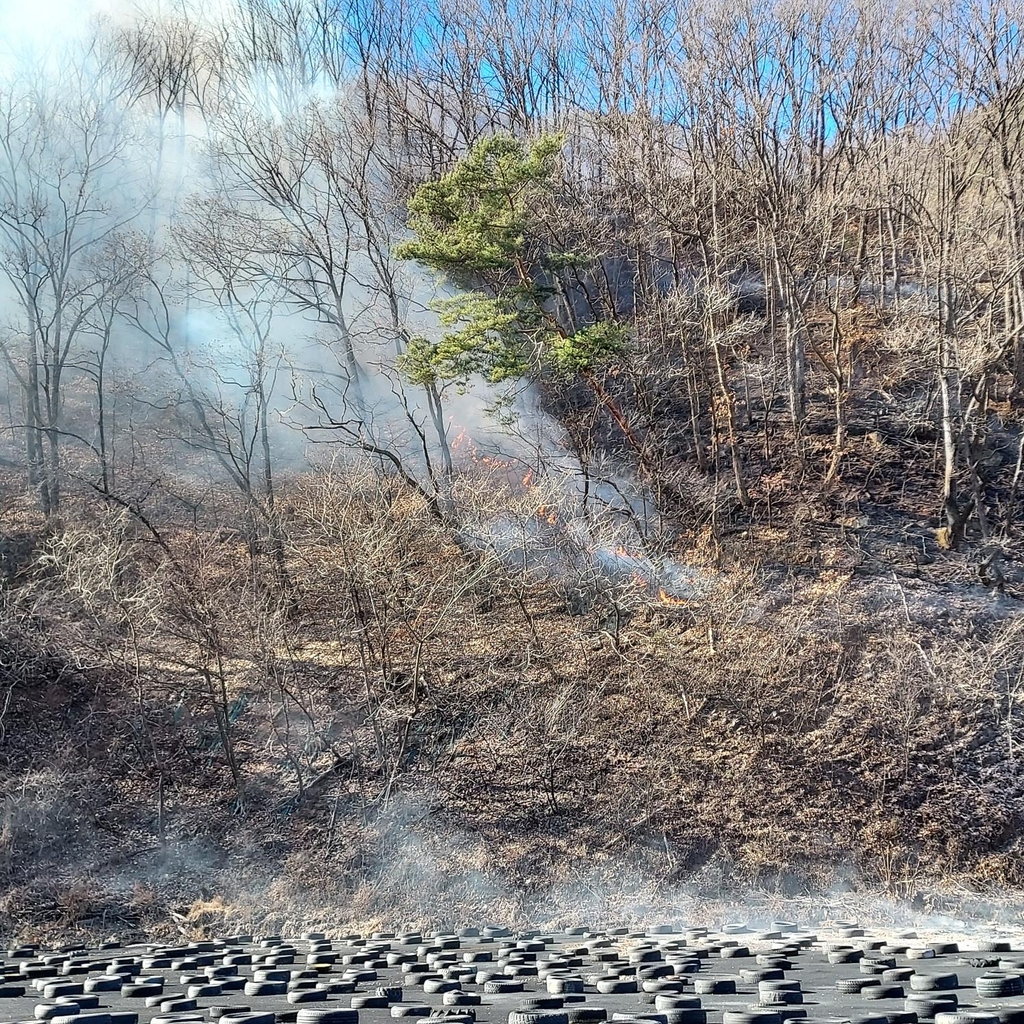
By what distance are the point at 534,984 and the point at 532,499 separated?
14.7 m

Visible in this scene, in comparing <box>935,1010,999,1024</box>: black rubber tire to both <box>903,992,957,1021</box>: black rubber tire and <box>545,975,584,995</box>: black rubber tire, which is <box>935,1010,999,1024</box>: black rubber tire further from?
<box>545,975,584,995</box>: black rubber tire

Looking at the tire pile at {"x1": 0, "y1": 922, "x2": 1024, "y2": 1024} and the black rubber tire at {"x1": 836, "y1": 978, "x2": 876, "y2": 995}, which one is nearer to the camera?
the tire pile at {"x1": 0, "y1": 922, "x2": 1024, "y2": 1024}

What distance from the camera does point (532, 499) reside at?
21.7 m

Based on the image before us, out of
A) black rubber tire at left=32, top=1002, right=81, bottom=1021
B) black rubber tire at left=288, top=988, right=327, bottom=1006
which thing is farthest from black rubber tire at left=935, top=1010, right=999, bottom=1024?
black rubber tire at left=32, top=1002, right=81, bottom=1021

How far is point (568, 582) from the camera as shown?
843 inches

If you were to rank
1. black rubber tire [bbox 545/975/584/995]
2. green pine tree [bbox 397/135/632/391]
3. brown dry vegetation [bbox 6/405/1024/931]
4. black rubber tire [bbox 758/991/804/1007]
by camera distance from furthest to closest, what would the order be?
1. green pine tree [bbox 397/135/632/391]
2. brown dry vegetation [bbox 6/405/1024/931]
3. black rubber tire [bbox 545/975/584/995]
4. black rubber tire [bbox 758/991/804/1007]

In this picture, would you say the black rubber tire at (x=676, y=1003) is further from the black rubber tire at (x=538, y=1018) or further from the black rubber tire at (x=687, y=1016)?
the black rubber tire at (x=538, y=1018)

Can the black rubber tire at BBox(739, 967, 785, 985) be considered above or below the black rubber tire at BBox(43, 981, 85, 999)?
below

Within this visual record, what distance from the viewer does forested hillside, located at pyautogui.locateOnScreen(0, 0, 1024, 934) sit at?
17078 mm

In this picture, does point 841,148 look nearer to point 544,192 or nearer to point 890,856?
point 544,192

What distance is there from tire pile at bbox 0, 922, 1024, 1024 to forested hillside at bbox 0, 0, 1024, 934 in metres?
5.34

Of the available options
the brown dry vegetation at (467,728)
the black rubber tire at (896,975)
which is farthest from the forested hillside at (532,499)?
the black rubber tire at (896,975)

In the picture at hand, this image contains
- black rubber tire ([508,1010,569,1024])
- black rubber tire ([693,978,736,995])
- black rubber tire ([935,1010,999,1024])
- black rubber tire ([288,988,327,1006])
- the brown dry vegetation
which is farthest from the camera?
the brown dry vegetation

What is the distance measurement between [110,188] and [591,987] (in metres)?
33.0
